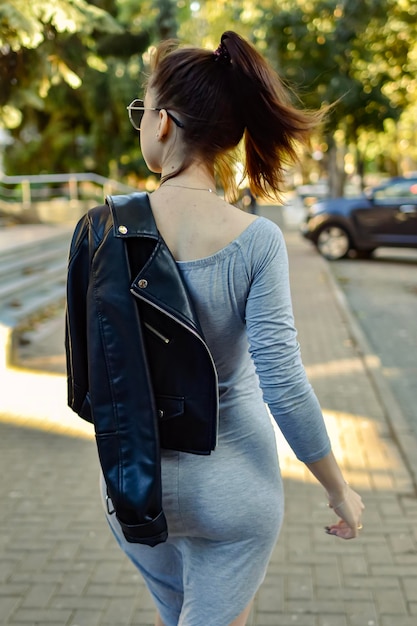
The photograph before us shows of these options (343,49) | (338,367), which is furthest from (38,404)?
(343,49)

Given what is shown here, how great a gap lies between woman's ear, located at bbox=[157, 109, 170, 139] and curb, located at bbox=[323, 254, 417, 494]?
351 centimetres

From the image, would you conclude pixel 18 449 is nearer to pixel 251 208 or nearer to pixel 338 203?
pixel 251 208

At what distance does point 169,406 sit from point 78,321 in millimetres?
289

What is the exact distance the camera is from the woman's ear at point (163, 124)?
1.71m

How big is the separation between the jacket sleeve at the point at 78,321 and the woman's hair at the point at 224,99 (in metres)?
0.26

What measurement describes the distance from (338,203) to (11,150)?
13729mm

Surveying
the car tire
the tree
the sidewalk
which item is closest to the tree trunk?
the tree

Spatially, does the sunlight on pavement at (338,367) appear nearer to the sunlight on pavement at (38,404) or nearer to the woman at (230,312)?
the sunlight on pavement at (38,404)

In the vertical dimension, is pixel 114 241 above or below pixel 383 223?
above

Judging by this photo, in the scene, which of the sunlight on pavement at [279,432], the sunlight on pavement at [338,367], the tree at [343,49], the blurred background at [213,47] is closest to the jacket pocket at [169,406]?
→ the sunlight on pavement at [279,432]

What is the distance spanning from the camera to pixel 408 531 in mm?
4113

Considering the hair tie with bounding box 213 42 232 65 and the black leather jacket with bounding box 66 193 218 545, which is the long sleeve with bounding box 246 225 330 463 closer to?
the black leather jacket with bounding box 66 193 218 545

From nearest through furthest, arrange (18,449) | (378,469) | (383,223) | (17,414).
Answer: (378,469) < (18,449) < (17,414) < (383,223)

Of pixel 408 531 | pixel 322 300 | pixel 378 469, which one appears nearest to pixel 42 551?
pixel 408 531
